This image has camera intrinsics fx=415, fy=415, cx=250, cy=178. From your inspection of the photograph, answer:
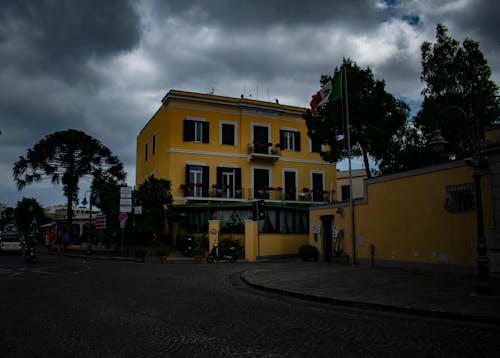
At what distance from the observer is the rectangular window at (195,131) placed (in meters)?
31.8

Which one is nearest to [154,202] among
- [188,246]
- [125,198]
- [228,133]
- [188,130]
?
[188,246]

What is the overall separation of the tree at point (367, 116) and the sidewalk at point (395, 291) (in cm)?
1412

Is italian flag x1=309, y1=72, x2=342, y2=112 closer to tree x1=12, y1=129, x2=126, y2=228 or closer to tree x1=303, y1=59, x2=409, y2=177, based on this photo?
tree x1=303, y1=59, x2=409, y2=177

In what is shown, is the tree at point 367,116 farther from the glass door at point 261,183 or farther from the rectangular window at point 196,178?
the rectangular window at point 196,178

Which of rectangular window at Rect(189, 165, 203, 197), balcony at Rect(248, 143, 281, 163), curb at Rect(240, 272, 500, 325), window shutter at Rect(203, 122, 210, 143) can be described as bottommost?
curb at Rect(240, 272, 500, 325)

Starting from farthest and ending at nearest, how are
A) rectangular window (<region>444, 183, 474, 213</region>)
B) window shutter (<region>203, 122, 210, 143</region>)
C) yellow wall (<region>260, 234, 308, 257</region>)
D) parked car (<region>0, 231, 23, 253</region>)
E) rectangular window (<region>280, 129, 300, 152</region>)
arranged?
rectangular window (<region>280, 129, 300, 152</region>) → window shutter (<region>203, 122, 210, 143</region>) → parked car (<region>0, 231, 23, 253</region>) → yellow wall (<region>260, 234, 308, 257</region>) → rectangular window (<region>444, 183, 474, 213</region>)

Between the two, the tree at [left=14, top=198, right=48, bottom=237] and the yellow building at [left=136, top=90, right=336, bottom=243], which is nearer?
the yellow building at [left=136, top=90, right=336, bottom=243]

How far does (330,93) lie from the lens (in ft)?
64.3

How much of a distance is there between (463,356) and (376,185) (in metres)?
12.9

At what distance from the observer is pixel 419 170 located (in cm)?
1541

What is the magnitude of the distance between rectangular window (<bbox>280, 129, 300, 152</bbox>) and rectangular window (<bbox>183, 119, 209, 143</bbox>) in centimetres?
690

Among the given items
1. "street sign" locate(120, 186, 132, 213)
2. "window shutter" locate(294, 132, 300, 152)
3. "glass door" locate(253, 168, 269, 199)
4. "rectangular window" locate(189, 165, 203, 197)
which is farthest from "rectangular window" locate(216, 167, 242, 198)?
"street sign" locate(120, 186, 132, 213)

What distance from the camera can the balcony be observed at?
3307 centimetres

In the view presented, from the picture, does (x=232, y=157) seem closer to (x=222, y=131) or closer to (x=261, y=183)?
(x=222, y=131)
